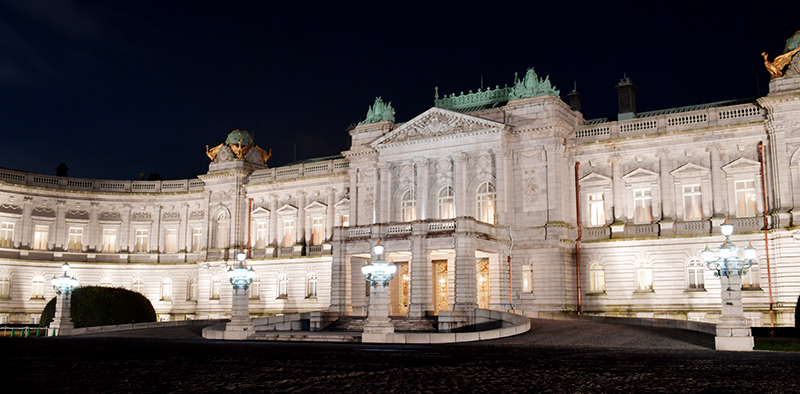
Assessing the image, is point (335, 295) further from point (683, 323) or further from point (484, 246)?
point (683, 323)

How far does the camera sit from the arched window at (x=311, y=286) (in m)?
62.5

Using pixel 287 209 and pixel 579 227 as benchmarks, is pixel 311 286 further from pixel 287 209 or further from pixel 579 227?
pixel 579 227

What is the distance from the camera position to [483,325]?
43344 millimetres

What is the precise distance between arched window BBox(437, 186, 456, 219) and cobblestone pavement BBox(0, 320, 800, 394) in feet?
83.3

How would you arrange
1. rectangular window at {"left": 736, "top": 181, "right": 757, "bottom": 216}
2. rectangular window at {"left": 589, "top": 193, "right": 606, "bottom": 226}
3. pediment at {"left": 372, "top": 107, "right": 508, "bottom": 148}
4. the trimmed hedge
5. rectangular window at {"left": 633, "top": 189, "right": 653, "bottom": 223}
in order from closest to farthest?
1. rectangular window at {"left": 736, "top": 181, "right": 757, "bottom": 216}
2. the trimmed hedge
3. rectangular window at {"left": 633, "top": 189, "right": 653, "bottom": 223}
4. rectangular window at {"left": 589, "top": 193, "right": 606, "bottom": 226}
5. pediment at {"left": 372, "top": 107, "right": 508, "bottom": 148}

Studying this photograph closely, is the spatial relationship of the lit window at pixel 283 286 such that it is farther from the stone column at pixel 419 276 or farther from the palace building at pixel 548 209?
the stone column at pixel 419 276

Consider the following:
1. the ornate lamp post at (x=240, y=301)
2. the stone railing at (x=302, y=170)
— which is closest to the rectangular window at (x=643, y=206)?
the stone railing at (x=302, y=170)

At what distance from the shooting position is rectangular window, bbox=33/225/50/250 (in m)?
67.4

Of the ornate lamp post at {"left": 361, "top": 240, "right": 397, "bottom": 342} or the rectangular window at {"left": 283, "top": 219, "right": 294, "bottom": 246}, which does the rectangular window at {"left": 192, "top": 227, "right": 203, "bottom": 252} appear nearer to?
the rectangular window at {"left": 283, "top": 219, "right": 294, "bottom": 246}

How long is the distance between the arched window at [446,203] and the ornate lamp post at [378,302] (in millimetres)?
17468

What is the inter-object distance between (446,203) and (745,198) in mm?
18608

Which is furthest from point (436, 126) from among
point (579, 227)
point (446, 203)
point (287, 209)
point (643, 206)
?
point (287, 209)

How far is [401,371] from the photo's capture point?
60.5ft

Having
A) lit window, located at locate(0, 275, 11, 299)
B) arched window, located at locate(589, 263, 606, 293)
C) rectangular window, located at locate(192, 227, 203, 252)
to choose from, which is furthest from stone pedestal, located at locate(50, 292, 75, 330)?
arched window, located at locate(589, 263, 606, 293)
